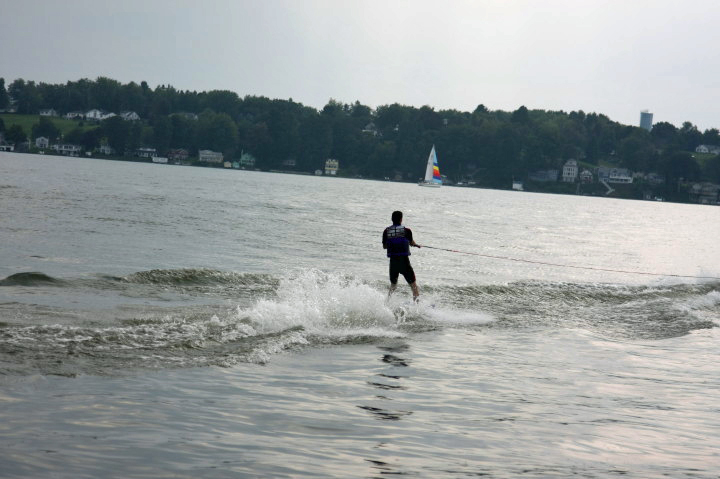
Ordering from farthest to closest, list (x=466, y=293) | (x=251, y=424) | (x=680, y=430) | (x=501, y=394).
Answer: (x=466, y=293)
(x=501, y=394)
(x=680, y=430)
(x=251, y=424)

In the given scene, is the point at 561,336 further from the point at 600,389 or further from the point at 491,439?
the point at 491,439

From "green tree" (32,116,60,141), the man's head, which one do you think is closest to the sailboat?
"green tree" (32,116,60,141)

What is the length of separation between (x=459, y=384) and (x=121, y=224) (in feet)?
85.7

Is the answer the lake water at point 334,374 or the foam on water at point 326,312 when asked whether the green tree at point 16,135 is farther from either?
the foam on water at point 326,312

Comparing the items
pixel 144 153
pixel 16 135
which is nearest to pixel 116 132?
pixel 144 153

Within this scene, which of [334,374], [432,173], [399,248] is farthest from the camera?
[432,173]

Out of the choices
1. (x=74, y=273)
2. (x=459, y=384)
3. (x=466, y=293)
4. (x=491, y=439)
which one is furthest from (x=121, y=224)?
(x=491, y=439)

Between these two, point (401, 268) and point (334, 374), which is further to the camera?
point (401, 268)

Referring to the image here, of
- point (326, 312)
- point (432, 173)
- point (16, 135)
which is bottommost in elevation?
point (326, 312)

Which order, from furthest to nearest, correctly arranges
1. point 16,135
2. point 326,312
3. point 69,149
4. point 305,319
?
point 69,149 < point 16,135 < point 326,312 < point 305,319

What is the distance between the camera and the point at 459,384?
34.5 ft

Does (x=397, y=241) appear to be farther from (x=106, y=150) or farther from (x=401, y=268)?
(x=106, y=150)

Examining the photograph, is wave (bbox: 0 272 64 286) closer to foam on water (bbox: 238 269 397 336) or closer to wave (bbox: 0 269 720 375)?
wave (bbox: 0 269 720 375)

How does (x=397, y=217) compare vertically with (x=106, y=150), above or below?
below
